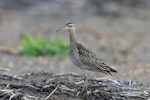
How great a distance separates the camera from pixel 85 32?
18.5 metres

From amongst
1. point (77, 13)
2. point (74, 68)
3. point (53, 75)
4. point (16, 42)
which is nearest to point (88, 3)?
point (77, 13)

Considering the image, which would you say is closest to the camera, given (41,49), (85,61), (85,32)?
(85,61)

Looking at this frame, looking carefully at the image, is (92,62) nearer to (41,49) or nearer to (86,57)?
(86,57)

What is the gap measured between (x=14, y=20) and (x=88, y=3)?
348 centimetres

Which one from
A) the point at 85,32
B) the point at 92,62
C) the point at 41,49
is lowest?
the point at 92,62

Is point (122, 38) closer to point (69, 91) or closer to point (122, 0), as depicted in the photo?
point (122, 0)

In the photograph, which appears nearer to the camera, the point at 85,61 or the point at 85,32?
the point at 85,61

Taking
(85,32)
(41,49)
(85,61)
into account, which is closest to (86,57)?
(85,61)

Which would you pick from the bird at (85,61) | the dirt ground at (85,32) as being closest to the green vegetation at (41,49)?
the dirt ground at (85,32)

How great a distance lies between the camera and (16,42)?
16.6 m

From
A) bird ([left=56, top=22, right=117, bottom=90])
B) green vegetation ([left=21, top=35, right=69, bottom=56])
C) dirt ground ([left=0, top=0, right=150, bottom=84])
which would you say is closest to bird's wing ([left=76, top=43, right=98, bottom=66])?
bird ([left=56, top=22, right=117, bottom=90])

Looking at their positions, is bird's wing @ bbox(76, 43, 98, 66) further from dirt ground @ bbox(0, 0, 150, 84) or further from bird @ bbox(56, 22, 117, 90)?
dirt ground @ bbox(0, 0, 150, 84)

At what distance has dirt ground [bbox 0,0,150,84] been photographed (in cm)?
1324

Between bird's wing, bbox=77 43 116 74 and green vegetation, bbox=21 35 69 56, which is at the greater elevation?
green vegetation, bbox=21 35 69 56
